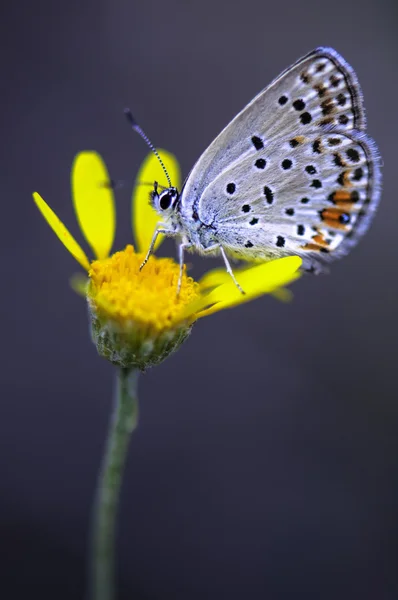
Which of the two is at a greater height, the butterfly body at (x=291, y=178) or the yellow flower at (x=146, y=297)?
the butterfly body at (x=291, y=178)

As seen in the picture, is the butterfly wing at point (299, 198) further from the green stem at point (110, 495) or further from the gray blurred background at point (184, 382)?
the gray blurred background at point (184, 382)

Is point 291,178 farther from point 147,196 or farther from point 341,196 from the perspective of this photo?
point 147,196

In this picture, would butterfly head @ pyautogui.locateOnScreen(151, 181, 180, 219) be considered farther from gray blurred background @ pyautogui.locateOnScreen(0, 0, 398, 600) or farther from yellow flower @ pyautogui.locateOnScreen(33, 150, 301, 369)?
gray blurred background @ pyautogui.locateOnScreen(0, 0, 398, 600)

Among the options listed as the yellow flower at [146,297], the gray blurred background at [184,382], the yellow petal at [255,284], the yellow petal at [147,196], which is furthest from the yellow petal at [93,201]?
the gray blurred background at [184,382]

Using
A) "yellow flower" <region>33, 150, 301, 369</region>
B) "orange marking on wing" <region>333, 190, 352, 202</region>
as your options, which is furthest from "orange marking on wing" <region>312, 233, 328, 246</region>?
"yellow flower" <region>33, 150, 301, 369</region>

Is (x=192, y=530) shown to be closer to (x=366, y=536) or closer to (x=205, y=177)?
(x=366, y=536)

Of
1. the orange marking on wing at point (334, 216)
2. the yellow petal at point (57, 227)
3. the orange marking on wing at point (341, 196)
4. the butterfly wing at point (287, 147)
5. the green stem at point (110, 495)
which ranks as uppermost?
the butterfly wing at point (287, 147)
